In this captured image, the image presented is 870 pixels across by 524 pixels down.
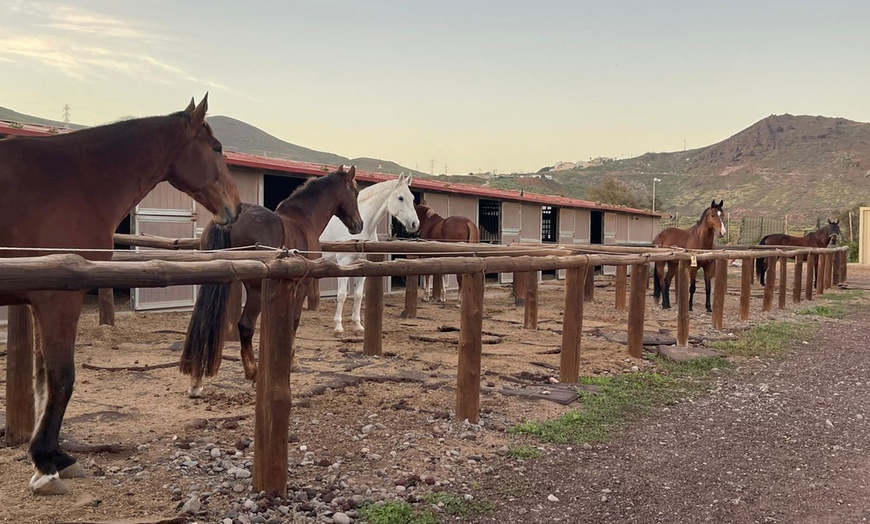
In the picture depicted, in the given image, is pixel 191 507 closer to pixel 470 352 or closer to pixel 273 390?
pixel 273 390

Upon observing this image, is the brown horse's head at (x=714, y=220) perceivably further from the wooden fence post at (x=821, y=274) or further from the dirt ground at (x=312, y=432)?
the wooden fence post at (x=821, y=274)

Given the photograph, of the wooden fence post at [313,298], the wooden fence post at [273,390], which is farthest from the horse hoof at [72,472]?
the wooden fence post at [313,298]

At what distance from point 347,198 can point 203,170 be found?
2.85 metres

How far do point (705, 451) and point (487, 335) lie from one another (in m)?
4.70

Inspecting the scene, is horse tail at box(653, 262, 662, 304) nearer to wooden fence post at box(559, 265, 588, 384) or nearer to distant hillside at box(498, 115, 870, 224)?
wooden fence post at box(559, 265, 588, 384)

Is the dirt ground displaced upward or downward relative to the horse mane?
downward

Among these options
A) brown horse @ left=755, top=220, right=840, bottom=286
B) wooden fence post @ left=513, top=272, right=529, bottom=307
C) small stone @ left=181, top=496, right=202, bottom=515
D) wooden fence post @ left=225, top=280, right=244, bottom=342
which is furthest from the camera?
brown horse @ left=755, top=220, right=840, bottom=286

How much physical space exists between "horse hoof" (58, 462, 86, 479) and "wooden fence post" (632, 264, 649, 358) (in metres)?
5.48

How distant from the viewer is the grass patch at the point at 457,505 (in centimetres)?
298

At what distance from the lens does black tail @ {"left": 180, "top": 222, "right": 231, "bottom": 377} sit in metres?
4.62

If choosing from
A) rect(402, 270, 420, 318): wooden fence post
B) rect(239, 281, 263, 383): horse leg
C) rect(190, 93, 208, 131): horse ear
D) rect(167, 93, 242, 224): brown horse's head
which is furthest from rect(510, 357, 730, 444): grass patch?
rect(402, 270, 420, 318): wooden fence post

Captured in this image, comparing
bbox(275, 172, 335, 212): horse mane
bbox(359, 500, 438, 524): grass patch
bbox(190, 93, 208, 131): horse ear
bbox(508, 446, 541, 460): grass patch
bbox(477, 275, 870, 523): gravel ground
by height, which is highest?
bbox(190, 93, 208, 131): horse ear

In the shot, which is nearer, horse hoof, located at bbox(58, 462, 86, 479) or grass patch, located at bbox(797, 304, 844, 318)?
horse hoof, located at bbox(58, 462, 86, 479)

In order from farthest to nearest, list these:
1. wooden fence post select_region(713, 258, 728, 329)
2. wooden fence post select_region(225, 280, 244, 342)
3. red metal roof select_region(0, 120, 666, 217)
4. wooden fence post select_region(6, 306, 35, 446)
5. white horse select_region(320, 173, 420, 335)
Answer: wooden fence post select_region(713, 258, 728, 329), white horse select_region(320, 173, 420, 335), red metal roof select_region(0, 120, 666, 217), wooden fence post select_region(225, 280, 244, 342), wooden fence post select_region(6, 306, 35, 446)
